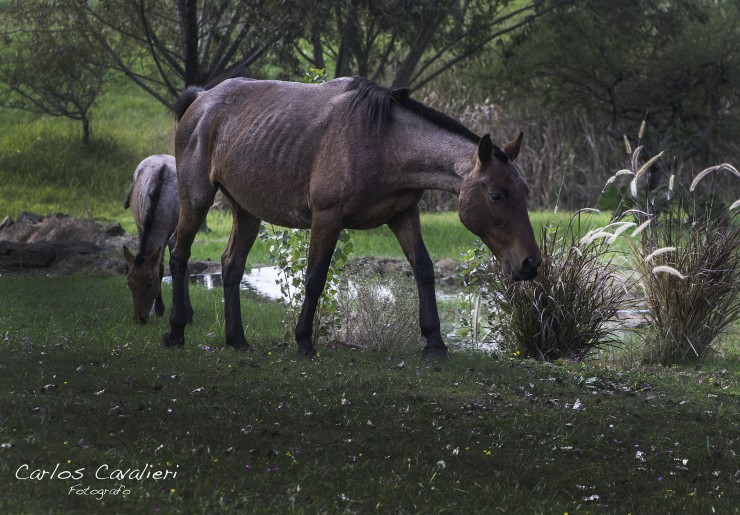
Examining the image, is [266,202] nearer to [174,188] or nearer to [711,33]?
[174,188]

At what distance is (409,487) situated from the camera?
5.45 metres

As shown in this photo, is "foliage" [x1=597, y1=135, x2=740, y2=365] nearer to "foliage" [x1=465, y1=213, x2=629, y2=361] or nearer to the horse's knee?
"foliage" [x1=465, y1=213, x2=629, y2=361]

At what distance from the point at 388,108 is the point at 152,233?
424 cm

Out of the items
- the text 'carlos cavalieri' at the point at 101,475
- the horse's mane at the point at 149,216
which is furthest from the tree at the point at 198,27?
the text 'carlos cavalieri' at the point at 101,475

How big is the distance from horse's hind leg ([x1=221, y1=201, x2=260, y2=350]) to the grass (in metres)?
0.47

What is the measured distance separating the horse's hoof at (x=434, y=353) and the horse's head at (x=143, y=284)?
11.6ft

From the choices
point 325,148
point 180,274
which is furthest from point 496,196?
point 180,274

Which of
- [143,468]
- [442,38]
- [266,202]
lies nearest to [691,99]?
[442,38]

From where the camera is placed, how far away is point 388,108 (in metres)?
8.16

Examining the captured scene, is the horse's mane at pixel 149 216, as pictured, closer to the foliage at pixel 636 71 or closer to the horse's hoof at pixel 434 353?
the horse's hoof at pixel 434 353

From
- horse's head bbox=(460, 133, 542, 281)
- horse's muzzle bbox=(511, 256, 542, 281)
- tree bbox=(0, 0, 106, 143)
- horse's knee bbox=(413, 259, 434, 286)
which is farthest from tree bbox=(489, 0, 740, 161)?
horse's muzzle bbox=(511, 256, 542, 281)

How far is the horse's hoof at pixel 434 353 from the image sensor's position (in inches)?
333

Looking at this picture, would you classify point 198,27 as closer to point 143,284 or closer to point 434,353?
point 143,284

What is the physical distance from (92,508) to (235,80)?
5.42 m
